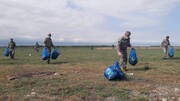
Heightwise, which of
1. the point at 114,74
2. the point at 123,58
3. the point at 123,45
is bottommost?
the point at 114,74

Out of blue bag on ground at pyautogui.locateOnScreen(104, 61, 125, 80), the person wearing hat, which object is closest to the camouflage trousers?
the person wearing hat

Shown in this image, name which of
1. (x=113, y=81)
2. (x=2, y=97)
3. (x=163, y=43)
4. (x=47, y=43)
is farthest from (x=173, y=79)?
(x=163, y=43)

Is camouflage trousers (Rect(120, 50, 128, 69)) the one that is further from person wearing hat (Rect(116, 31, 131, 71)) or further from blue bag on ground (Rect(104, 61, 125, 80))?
blue bag on ground (Rect(104, 61, 125, 80))

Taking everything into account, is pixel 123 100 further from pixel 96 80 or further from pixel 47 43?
pixel 47 43

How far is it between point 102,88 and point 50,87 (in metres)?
1.68

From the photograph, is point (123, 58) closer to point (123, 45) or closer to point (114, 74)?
point (123, 45)

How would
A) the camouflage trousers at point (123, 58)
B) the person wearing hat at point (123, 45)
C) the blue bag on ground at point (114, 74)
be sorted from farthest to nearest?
the camouflage trousers at point (123, 58), the person wearing hat at point (123, 45), the blue bag on ground at point (114, 74)

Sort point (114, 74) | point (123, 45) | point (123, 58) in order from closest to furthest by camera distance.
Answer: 1. point (114, 74)
2. point (123, 45)
3. point (123, 58)

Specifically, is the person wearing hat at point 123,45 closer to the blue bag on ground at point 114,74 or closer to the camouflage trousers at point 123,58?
the camouflage trousers at point 123,58

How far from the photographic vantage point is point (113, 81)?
38.0 ft

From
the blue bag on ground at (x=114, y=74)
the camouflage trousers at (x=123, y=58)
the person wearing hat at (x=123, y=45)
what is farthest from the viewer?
the camouflage trousers at (x=123, y=58)

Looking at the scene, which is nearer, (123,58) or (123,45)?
(123,45)

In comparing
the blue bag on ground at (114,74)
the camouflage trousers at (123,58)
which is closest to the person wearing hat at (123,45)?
the camouflage trousers at (123,58)

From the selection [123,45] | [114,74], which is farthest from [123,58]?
[114,74]
